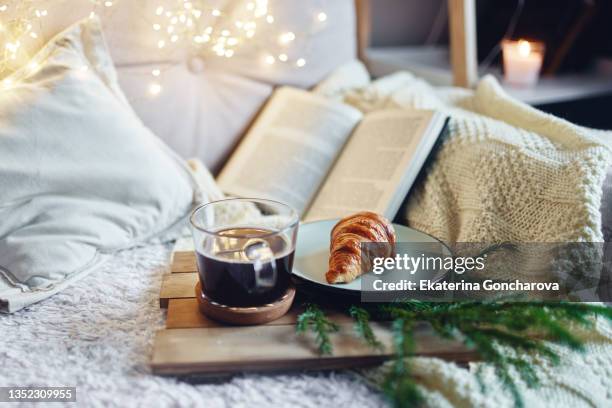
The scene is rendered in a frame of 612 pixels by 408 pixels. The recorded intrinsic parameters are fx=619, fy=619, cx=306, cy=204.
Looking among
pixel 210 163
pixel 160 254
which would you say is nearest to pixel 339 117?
pixel 210 163

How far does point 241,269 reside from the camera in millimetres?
746

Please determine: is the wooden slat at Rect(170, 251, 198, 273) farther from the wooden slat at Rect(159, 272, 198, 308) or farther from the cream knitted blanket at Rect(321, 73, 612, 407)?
the cream knitted blanket at Rect(321, 73, 612, 407)

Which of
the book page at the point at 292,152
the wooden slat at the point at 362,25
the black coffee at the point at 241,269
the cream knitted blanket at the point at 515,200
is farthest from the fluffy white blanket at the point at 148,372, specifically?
the wooden slat at the point at 362,25

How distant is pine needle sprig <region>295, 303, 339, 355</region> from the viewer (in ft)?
2.38

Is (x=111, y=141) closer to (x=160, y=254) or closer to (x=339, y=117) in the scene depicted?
(x=160, y=254)

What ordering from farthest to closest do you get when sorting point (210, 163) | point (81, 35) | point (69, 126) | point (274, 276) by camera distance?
point (210, 163), point (81, 35), point (69, 126), point (274, 276)

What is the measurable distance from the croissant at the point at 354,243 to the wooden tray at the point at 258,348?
0.06 m

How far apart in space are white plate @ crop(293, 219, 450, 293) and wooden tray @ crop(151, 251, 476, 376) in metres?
0.05

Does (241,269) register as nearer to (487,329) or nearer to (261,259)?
(261,259)

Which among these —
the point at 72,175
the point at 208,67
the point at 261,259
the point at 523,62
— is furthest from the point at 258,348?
the point at 523,62

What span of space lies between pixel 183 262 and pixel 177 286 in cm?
8

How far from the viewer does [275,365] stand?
2.34 feet

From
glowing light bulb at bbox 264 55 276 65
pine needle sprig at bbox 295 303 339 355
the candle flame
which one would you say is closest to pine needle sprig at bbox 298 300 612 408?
pine needle sprig at bbox 295 303 339 355

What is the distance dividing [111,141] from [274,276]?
0.41 metres
